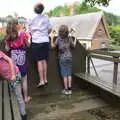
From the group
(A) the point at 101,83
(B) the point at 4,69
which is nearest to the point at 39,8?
(A) the point at 101,83

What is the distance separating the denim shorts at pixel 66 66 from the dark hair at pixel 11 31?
139cm

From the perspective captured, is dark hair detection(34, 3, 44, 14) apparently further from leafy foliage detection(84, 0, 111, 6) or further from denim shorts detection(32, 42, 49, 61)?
leafy foliage detection(84, 0, 111, 6)

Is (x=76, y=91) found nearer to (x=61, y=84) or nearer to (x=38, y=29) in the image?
(x=61, y=84)

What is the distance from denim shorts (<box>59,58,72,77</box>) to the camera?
21.5ft

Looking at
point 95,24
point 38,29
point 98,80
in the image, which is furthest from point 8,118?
point 95,24

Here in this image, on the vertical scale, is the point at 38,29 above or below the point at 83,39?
above

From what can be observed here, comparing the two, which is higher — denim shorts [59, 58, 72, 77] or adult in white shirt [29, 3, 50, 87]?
adult in white shirt [29, 3, 50, 87]

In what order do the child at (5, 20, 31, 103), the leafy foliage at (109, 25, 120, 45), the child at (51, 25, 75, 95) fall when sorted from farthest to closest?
the leafy foliage at (109, 25, 120, 45), the child at (51, 25, 75, 95), the child at (5, 20, 31, 103)

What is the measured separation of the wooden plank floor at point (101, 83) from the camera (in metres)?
5.57

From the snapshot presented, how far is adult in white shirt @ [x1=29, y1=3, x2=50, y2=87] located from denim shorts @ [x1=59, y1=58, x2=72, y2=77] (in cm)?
37

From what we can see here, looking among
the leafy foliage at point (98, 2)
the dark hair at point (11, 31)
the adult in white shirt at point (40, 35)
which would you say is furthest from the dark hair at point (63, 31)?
the leafy foliage at point (98, 2)

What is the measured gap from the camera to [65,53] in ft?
21.4

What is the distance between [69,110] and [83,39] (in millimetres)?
51701

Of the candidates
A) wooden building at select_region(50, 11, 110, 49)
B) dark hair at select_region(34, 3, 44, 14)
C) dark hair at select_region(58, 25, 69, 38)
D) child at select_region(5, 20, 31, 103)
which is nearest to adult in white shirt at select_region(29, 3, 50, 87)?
dark hair at select_region(34, 3, 44, 14)
